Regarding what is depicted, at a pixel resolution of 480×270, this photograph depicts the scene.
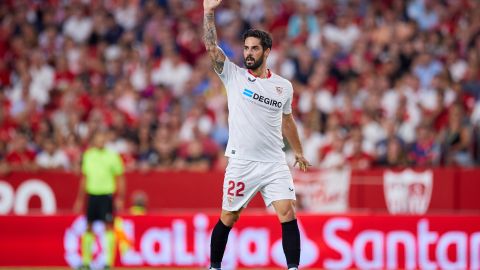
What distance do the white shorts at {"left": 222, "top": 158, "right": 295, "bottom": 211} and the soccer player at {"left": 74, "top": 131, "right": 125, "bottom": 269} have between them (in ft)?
18.1

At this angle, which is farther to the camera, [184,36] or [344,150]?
[184,36]

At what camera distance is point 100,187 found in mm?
15469

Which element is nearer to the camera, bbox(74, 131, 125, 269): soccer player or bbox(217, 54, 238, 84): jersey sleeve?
bbox(217, 54, 238, 84): jersey sleeve

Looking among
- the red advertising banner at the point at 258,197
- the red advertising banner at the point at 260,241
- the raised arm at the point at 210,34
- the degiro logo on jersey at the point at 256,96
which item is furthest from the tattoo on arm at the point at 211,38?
the red advertising banner at the point at 258,197

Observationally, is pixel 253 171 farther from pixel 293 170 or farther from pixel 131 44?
pixel 131 44

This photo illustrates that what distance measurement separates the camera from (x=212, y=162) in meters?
17.9

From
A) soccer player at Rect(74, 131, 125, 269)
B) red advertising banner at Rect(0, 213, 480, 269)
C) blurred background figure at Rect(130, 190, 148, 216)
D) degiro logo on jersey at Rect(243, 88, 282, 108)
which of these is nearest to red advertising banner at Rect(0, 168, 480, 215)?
blurred background figure at Rect(130, 190, 148, 216)

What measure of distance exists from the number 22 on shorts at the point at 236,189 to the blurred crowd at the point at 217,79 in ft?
25.7

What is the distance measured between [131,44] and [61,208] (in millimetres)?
4419

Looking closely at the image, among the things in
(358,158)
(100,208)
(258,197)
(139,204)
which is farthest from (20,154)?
(358,158)

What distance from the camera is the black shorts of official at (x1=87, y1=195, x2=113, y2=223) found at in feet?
49.2

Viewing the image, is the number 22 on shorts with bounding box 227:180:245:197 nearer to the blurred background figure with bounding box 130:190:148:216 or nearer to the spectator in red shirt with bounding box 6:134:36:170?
the blurred background figure with bounding box 130:190:148:216

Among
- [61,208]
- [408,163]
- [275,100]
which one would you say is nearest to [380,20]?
[408,163]

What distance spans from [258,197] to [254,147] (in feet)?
25.6
